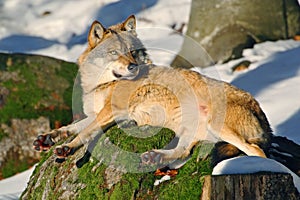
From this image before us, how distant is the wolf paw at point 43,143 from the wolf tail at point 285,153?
2008 millimetres

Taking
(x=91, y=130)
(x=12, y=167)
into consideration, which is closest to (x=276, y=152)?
(x=91, y=130)

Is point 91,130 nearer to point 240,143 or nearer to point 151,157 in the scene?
point 151,157

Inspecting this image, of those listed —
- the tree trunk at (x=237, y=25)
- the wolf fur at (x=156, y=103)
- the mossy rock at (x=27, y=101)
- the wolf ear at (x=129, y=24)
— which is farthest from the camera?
the tree trunk at (x=237, y=25)

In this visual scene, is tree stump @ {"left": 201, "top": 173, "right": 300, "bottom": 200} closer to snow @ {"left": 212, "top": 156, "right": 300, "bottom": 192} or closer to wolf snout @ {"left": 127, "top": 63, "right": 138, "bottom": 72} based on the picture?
snow @ {"left": 212, "top": 156, "right": 300, "bottom": 192}

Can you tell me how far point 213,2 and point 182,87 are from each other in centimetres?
627

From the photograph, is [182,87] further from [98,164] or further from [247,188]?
[247,188]

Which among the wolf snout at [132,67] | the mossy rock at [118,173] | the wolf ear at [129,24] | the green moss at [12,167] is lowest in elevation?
the green moss at [12,167]

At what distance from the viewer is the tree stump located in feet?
13.6

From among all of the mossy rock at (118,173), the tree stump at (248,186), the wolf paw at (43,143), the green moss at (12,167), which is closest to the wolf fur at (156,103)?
the wolf paw at (43,143)

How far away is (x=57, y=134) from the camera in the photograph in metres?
6.37

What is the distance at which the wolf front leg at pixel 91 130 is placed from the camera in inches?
232

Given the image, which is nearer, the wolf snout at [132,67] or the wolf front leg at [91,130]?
the wolf front leg at [91,130]

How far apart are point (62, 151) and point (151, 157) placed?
0.94m

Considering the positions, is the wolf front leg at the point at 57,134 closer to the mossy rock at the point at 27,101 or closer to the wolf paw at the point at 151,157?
the wolf paw at the point at 151,157
